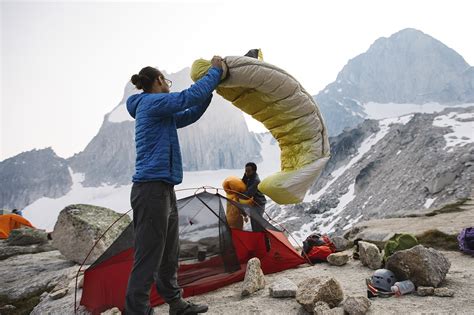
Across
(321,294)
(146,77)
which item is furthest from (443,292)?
→ (146,77)

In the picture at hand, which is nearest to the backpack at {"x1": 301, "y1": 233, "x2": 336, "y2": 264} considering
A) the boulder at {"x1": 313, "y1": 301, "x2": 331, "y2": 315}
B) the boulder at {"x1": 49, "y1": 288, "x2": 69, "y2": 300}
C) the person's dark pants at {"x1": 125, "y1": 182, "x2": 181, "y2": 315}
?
the boulder at {"x1": 313, "y1": 301, "x2": 331, "y2": 315}

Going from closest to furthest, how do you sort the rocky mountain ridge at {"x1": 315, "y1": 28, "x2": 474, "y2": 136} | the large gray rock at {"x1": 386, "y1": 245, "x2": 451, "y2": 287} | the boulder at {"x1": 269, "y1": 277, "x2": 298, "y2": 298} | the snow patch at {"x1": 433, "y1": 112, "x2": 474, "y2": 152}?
1. the large gray rock at {"x1": 386, "y1": 245, "x2": 451, "y2": 287}
2. the boulder at {"x1": 269, "y1": 277, "x2": 298, "y2": 298}
3. the snow patch at {"x1": 433, "y1": 112, "x2": 474, "y2": 152}
4. the rocky mountain ridge at {"x1": 315, "y1": 28, "x2": 474, "y2": 136}

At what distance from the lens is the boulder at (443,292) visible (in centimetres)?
Result: 382

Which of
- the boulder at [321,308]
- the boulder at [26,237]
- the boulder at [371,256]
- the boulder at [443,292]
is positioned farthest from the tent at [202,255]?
the boulder at [26,237]

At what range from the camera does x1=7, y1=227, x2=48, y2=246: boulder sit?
11227 mm

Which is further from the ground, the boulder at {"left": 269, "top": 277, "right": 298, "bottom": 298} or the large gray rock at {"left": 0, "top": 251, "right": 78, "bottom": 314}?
the boulder at {"left": 269, "top": 277, "right": 298, "bottom": 298}

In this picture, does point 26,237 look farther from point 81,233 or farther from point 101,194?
point 101,194

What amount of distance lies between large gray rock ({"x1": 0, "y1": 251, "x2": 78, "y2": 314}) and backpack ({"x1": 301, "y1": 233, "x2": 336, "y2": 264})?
5033 millimetres

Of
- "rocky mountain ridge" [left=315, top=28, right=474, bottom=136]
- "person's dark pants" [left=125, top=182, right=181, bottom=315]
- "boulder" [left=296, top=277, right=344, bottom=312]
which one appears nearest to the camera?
"person's dark pants" [left=125, top=182, right=181, bottom=315]

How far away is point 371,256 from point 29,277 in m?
7.57

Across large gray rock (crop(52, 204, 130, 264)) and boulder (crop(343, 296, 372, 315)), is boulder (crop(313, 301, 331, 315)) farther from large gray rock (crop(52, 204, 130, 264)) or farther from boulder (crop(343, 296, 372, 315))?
large gray rock (crop(52, 204, 130, 264))

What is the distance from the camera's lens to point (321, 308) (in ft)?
11.8

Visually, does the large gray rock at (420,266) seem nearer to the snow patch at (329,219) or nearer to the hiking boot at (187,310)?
the hiking boot at (187,310)

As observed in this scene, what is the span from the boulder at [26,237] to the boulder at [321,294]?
10894 millimetres
